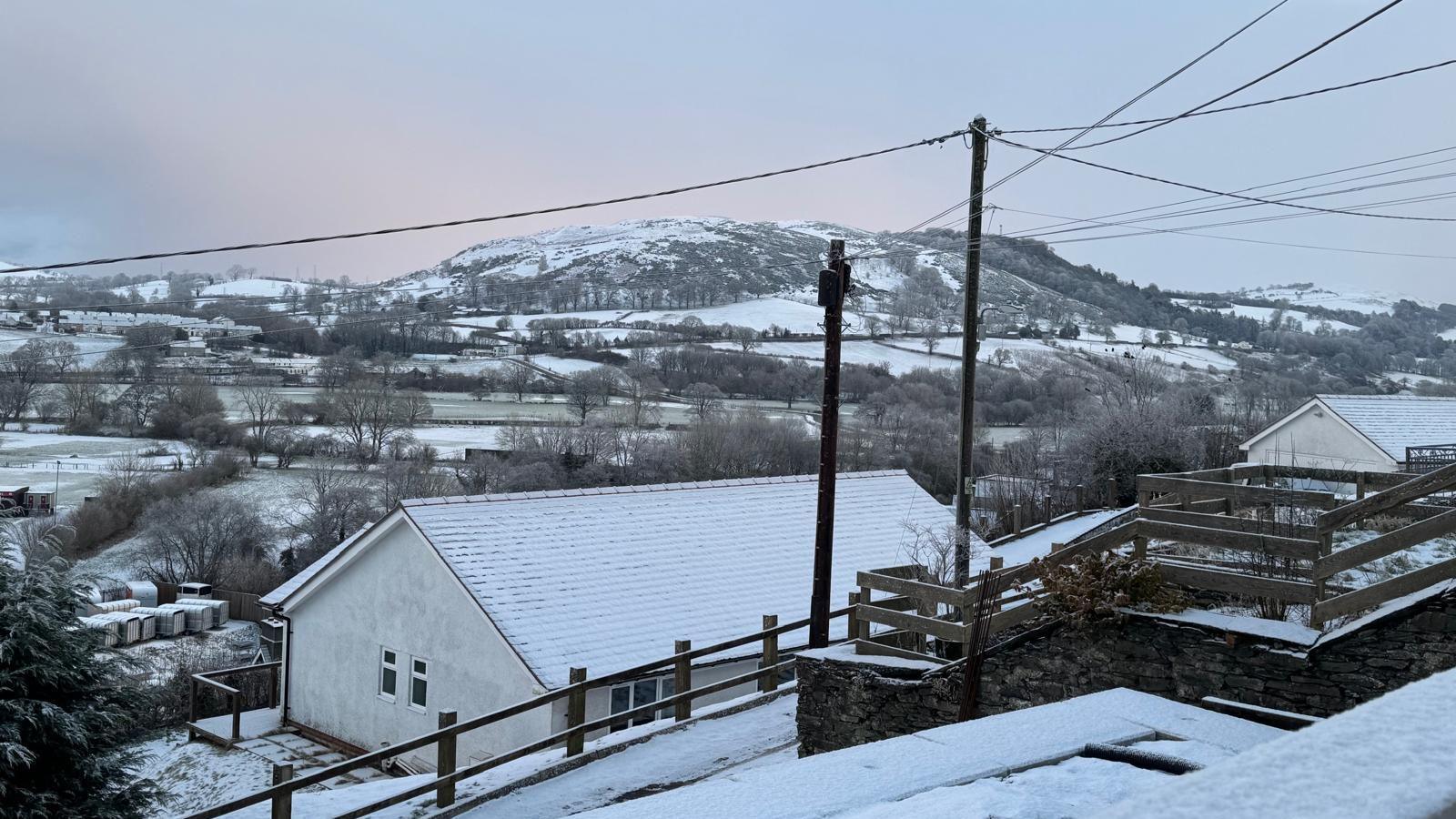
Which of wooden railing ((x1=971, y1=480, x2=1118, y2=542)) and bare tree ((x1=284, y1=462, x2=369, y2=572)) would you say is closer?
wooden railing ((x1=971, y1=480, x2=1118, y2=542))

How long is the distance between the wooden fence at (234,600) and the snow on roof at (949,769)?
152 feet

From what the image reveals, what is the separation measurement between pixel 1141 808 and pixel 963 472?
15.2m

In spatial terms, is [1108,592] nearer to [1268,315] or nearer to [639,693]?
[639,693]

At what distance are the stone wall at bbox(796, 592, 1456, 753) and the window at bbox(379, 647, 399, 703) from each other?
11656 millimetres

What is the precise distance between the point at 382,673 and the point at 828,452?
10241 mm

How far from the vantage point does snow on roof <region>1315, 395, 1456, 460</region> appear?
3198 cm

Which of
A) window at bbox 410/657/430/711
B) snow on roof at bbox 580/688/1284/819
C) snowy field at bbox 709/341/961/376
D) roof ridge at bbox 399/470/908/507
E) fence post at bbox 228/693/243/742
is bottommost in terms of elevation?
fence post at bbox 228/693/243/742

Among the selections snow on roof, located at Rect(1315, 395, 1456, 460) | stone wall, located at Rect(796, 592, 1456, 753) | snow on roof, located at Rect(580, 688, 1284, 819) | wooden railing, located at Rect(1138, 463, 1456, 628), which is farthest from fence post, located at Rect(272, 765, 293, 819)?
snow on roof, located at Rect(1315, 395, 1456, 460)

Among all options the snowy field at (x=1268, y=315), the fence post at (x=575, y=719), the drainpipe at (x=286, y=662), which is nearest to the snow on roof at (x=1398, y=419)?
the fence post at (x=575, y=719)

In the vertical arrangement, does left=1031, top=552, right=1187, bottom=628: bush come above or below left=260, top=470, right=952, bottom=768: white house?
above

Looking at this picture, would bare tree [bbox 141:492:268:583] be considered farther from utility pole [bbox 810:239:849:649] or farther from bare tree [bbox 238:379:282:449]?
utility pole [bbox 810:239:849:649]

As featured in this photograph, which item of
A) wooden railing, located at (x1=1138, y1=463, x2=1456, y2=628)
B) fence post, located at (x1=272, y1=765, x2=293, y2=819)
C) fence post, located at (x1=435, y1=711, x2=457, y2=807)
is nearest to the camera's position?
wooden railing, located at (x1=1138, y1=463, x2=1456, y2=628)

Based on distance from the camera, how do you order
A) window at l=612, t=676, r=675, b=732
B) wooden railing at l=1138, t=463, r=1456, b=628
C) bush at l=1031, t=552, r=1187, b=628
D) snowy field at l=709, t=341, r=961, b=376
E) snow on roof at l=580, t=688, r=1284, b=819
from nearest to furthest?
1. snow on roof at l=580, t=688, r=1284, b=819
2. wooden railing at l=1138, t=463, r=1456, b=628
3. bush at l=1031, t=552, r=1187, b=628
4. window at l=612, t=676, r=675, b=732
5. snowy field at l=709, t=341, r=961, b=376

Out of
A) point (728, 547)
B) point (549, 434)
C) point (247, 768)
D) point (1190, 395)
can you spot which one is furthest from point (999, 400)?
point (247, 768)
